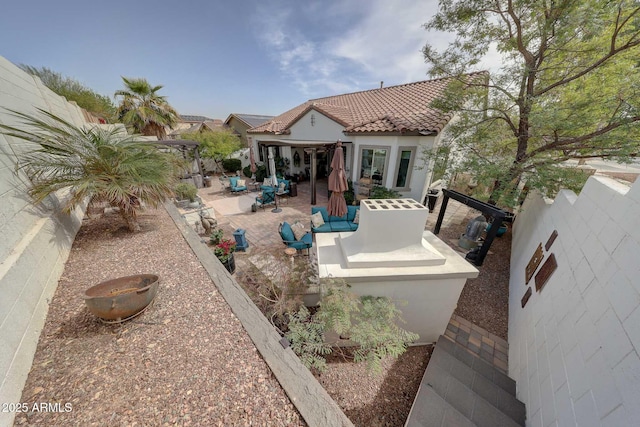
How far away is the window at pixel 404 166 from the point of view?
9562 millimetres


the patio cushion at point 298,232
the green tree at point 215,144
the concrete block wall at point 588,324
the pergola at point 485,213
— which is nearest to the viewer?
the concrete block wall at point 588,324

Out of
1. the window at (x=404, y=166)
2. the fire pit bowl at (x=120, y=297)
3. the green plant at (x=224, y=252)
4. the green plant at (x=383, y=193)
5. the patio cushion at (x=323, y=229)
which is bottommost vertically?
the patio cushion at (x=323, y=229)

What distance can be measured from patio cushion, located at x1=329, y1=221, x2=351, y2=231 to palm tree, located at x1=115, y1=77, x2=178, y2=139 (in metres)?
16.4

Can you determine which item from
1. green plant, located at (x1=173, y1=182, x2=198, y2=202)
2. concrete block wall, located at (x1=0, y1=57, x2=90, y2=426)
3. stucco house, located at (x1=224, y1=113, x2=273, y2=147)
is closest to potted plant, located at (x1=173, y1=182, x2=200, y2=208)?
green plant, located at (x1=173, y1=182, x2=198, y2=202)

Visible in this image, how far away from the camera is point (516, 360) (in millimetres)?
3840

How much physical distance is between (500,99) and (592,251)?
249 inches

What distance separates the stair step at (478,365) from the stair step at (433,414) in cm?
118

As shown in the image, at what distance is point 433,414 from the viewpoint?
296cm

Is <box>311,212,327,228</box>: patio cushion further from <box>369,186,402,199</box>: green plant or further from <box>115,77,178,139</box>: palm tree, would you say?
<box>115,77,178,139</box>: palm tree

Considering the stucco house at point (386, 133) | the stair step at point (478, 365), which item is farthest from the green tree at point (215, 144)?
the stair step at point (478, 365)

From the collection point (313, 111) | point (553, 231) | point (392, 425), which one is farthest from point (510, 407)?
point (313, 111)

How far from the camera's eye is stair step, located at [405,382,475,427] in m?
2.87

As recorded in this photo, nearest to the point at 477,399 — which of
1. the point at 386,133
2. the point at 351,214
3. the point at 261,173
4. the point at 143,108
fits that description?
the point at 351,214

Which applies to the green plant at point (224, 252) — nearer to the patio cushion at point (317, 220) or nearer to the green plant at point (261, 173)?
the patio cushion at point (317, 220)
